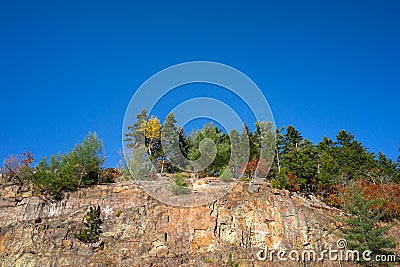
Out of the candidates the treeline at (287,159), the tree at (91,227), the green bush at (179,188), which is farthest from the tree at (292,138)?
the tree at (91,227)

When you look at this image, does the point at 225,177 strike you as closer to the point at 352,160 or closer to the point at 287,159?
the point at 287,159

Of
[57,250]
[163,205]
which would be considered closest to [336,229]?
[163,205]

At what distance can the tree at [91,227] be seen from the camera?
27.9 meters

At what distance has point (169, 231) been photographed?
2770 cm

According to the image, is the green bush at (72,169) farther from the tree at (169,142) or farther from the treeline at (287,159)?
the tree at (169,142)

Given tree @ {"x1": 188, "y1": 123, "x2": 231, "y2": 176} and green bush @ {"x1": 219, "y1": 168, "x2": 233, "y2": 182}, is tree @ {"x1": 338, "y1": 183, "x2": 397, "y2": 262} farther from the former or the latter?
tree @ {"x1": 188, "y1": 123, "x2": 231, "y2": 176}

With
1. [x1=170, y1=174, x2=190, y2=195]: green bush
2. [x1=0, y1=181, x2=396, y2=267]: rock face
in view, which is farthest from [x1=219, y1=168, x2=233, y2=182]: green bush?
[x1=170, y1=174, x2=190, y2=195]: green bush

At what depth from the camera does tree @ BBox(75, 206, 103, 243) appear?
27.9 m

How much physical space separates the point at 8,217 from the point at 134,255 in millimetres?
13626

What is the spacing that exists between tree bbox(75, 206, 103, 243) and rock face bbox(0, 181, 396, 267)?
1.55 feet

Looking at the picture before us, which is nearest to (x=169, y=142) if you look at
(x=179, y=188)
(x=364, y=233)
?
(x=179, y=188)

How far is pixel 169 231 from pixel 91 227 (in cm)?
674

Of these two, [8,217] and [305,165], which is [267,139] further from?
[8,217]

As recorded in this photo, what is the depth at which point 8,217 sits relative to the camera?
1236 inches
